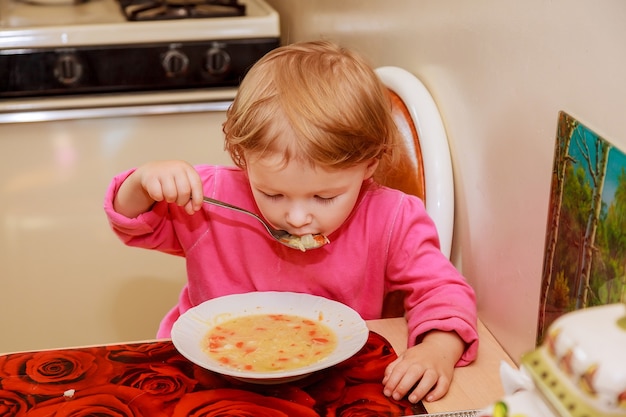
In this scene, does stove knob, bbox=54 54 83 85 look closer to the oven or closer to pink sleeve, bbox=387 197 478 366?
the oven

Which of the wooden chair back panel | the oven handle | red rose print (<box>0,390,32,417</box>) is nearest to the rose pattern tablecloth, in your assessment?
red rose print (<box>0,390,32,417</box>)

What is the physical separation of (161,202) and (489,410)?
2.30 feet

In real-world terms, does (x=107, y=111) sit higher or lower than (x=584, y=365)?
lower

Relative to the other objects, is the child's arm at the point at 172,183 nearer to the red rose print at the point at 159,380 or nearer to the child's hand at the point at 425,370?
the red rose print at the point at 159,380

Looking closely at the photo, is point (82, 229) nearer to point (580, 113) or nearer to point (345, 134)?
point (345, 134)

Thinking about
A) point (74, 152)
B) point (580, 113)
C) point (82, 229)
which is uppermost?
point (580, 113)

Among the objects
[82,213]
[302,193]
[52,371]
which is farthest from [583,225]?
[82,213]

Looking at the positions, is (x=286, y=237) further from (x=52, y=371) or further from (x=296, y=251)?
(x=52, y=371)

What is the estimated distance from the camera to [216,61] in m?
1.95

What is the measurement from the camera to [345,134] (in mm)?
965

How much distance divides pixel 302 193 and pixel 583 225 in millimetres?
345

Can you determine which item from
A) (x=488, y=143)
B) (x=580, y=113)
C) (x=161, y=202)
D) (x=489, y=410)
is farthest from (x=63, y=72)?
(x=489, y=410)

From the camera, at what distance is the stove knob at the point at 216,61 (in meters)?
1.94

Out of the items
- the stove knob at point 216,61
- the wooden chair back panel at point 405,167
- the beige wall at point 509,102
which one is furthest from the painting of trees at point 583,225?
the stove knob at point 216,61
